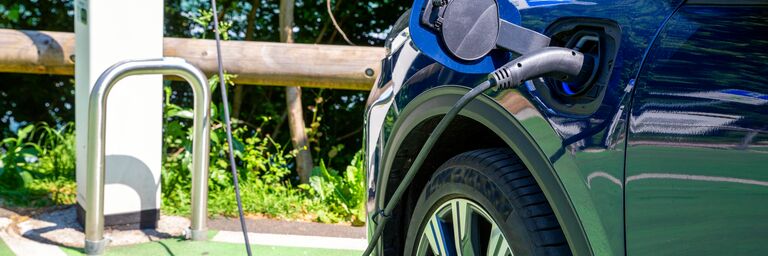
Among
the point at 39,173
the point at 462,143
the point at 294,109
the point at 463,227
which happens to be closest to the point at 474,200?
the point at 463,227

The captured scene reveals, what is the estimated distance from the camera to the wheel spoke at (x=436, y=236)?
2.33m

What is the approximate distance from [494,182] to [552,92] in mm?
278

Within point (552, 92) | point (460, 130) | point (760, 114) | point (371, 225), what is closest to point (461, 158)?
point (460, 130)

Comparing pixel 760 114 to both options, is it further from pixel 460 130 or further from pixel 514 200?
pixel 460 130

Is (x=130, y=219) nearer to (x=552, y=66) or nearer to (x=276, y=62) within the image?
(x=276, y=62)

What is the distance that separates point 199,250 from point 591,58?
114 inches

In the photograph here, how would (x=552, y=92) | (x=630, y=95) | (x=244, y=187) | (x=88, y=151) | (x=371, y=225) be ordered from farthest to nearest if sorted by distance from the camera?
(x=244, y=187), (x=88, y=151), (x=371, y=225), (x=552, y=92), (x=630, y=95)

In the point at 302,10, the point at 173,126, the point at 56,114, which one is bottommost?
the point at 173,126

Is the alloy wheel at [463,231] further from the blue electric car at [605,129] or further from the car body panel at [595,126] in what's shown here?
the car body panel at [595,126]

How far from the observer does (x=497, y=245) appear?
2.09m

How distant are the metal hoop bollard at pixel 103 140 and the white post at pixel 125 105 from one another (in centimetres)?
27

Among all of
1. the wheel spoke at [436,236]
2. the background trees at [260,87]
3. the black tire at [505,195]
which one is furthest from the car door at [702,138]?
the background trees at [260,87]

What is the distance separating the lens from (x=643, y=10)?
173 centimetres

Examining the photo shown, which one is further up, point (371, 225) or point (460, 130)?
point (460, 130)
